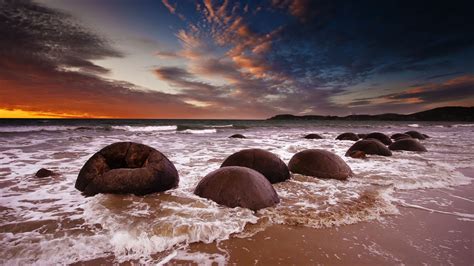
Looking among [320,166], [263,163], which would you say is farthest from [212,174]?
[320,166]

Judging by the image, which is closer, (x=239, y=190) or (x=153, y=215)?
(x=153, y=215)

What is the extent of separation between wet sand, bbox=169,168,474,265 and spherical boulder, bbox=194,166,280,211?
59 cm

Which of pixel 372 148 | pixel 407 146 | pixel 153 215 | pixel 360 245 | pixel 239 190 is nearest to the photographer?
pixel 360 245

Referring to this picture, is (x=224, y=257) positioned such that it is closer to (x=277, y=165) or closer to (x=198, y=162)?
(x=277, y=165)

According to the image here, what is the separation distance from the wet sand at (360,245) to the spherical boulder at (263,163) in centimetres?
206

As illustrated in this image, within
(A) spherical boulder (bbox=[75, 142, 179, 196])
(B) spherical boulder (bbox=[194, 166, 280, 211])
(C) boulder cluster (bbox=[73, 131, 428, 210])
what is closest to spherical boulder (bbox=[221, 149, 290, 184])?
(C) boulder cluster (bbox=[73, 131, 428, 210])

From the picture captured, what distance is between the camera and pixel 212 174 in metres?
4.34

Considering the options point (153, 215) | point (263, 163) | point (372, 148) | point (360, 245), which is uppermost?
point (263, 163)

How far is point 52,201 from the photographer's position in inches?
166

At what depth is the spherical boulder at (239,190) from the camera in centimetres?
373

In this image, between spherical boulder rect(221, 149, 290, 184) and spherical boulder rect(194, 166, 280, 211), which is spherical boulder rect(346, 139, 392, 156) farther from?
spherical boulder rect(194, 166, 280, 211)

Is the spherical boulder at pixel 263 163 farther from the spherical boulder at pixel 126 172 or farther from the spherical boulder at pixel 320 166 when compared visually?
the spherical boulder at pixel 126 172

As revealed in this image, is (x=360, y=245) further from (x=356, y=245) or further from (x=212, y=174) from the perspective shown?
(x=212, y=174)

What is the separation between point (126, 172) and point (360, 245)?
369cm
